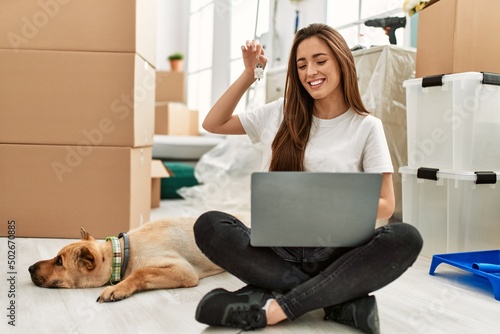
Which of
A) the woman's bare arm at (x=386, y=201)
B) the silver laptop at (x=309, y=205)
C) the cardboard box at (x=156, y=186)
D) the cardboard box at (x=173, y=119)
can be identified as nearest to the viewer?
the silver laptop at (x=309, y=205)

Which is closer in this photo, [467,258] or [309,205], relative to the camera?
[309,205]

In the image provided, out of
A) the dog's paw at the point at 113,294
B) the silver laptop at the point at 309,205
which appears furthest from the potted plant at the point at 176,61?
the silver laptop at the point at 309,205

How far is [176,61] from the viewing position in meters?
4.54

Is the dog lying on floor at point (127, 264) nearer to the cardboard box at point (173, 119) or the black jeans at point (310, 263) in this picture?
the black jeans at point (310, 263)

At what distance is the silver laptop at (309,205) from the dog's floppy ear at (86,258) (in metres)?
0.50

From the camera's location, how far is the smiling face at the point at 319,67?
4.13 ft

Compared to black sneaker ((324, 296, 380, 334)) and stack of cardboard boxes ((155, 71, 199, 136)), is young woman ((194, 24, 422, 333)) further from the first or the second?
stack of cardboard boxes ((155, 71, 199, 136))

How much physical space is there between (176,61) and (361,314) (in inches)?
149

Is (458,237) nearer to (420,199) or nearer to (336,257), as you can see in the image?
(420,199)

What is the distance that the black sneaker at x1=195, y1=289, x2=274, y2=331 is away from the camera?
3.56ft

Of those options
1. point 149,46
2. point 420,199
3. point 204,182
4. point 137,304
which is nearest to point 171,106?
point 204,182

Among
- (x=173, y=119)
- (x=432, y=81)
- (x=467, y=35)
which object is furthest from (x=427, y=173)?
(x=173, y=119)

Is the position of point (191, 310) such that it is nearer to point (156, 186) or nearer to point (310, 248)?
point (310, 248)

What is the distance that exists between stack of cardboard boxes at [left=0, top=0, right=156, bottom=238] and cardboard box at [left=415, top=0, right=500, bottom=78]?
3.78 feet
